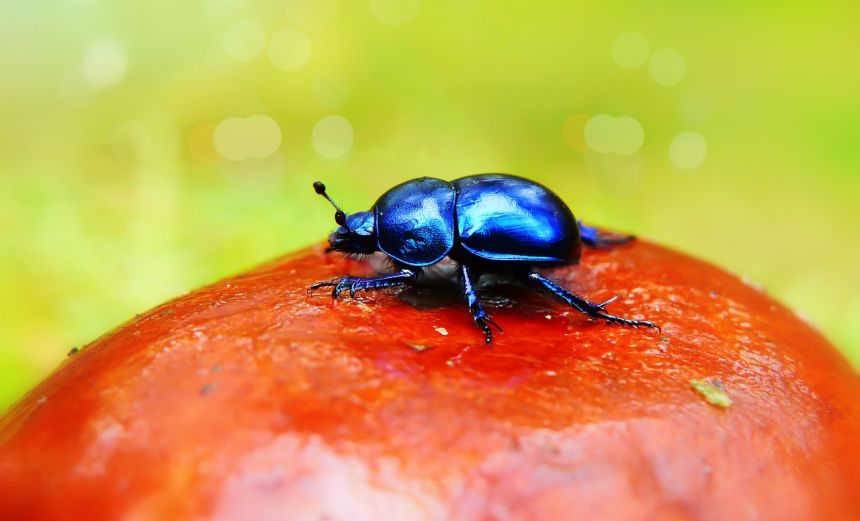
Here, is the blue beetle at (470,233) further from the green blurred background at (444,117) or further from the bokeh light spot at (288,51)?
the bokeh light spot at (288,51)

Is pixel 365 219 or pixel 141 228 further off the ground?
pixel 365 219

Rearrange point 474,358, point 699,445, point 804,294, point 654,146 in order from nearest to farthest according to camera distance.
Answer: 1. point 699,445
2. point 474,358
3. point 804,294
4. point 654,146

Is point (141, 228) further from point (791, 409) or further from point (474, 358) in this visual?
point (791, 409)

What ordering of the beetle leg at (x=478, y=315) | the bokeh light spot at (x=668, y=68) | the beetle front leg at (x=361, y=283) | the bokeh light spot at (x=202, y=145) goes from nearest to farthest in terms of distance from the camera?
the beetle leg at (x=478, y=315) < the beetle front leg at (x=361, y=283) < the bokeh light spot at (x=202, y=145) < the bokeh light spot at (x=668, y=68)

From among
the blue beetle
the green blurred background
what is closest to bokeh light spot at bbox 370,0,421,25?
the green blurred background

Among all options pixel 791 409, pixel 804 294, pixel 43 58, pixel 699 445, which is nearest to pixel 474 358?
pixel 699 445

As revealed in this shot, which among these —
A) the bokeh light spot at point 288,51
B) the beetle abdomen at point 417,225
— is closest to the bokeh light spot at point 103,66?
the bokeh light spot at point 288,51

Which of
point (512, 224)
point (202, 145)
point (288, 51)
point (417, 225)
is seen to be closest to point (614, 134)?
point (288, 51)
